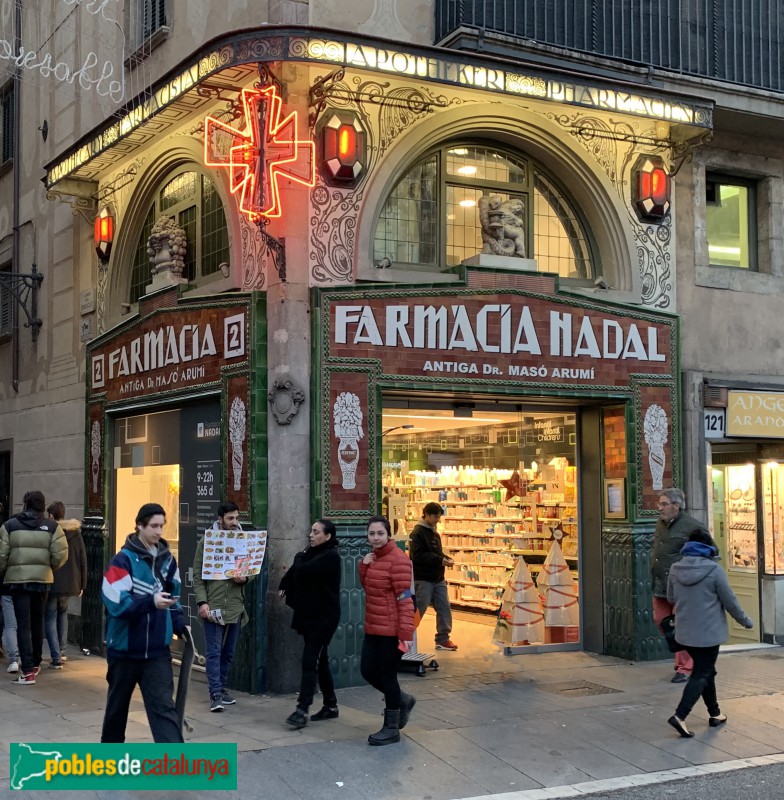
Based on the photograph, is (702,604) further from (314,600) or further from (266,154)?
(266,154)

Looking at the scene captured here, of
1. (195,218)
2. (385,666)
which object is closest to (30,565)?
(195,218)

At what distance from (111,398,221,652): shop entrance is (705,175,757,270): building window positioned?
659cm

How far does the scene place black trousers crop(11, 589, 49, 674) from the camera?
36.7 ft

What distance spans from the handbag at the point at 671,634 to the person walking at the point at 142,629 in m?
4.33

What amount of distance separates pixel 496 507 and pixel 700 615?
6608 mm

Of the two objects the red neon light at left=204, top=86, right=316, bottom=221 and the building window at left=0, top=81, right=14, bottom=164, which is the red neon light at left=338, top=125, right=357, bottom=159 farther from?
the building window at left=0, top=81, right=14, bottom=164

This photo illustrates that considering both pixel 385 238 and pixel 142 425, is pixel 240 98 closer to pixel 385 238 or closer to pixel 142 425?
pixel 385 238

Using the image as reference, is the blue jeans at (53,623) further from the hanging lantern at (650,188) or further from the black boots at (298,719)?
the hanging lantern at (650,188)

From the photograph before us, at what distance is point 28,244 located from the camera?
1720 cm

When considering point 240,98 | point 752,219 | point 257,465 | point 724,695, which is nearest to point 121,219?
point 240,98

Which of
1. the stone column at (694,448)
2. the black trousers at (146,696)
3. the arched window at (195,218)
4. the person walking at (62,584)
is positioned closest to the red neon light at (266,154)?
the arched window at (195,218)

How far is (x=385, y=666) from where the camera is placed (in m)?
8.43

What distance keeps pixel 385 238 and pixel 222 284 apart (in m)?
1.82

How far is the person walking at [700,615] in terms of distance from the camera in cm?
874
